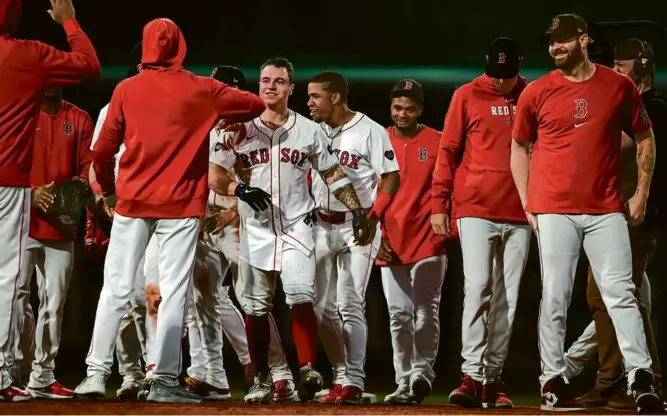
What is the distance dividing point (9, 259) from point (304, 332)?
1.46 metres

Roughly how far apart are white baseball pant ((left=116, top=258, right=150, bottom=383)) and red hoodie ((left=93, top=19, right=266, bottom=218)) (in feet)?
3.10

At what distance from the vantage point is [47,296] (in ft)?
20.1

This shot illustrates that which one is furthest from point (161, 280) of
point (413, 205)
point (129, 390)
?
point (413, 205)

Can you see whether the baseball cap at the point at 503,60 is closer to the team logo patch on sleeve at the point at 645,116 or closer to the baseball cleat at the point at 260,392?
the team logo patch on sleeve at the point at 645,116

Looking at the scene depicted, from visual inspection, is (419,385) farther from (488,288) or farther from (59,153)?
(59,153)

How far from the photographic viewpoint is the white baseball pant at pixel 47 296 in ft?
19.9

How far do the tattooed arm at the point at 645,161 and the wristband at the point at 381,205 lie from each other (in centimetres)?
142

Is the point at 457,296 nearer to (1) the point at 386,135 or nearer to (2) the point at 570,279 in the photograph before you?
(1) the point at 386,135

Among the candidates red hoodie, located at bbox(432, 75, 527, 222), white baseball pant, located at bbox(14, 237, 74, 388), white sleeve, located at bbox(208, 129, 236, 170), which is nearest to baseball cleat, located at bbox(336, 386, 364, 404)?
red hoodie, located at bbox(432, 75, 527, 222)

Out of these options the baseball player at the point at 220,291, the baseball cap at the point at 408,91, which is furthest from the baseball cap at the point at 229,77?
the baseball cap at the point at 408,91

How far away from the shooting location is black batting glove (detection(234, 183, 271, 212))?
5.52m

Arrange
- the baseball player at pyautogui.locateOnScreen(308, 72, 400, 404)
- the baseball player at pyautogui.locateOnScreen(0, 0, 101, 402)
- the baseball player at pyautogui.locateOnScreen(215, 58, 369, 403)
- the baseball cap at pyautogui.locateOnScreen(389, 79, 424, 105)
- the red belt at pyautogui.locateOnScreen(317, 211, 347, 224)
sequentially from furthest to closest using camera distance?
the baseball cap at pyautogui.locateOnScreen(389, 79, 424, 105) → the red belt at pyautogui.locateOnScreen(317, 211, 347, 224) → the baseball player at pyautogui.locateOnScreen(308, 72, 400, 404) → the baseball player at pyautogui.locateOnScreen(215, 58, 369, 403) → the baseball player at pyautogui.locateOnScreen(0, 0, 101, 402)

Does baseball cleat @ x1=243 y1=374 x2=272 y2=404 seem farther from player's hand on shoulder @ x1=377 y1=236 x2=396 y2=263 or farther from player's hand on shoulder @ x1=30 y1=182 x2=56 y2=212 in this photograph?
player's hand on shoulder @ x1=30 y1=182 x2=56 y2=212

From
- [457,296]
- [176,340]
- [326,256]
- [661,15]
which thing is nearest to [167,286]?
[176,340]
